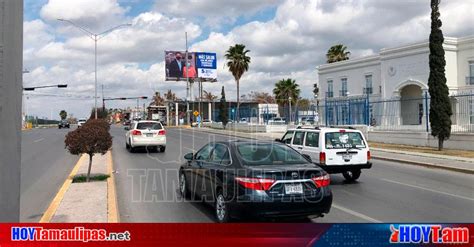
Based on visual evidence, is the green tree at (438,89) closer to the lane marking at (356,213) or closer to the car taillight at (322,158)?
the car taillight at (322,158)

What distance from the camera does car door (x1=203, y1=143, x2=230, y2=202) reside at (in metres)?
7.61

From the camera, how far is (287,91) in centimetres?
7181

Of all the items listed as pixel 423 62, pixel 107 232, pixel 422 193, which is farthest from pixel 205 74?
pixel 107 232

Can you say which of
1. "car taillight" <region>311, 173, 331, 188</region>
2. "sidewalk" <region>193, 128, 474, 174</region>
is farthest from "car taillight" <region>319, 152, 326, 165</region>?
"sidewalk" <region>193, 128, 474, 174</region>

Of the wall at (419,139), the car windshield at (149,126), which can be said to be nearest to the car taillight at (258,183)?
A: the car windshield at (149,126)

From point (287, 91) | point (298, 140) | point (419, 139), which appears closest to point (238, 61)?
point (287, 91)

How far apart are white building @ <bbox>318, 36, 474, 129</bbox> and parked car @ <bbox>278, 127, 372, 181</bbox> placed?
13510 millimetres

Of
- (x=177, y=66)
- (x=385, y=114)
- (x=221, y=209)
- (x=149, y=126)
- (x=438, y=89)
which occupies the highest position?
(x=177, y=66)

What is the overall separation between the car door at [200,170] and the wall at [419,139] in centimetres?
1784

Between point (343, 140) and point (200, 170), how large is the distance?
210 inches

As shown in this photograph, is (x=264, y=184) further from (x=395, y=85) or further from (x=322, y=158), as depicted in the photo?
(x=395, y=85)

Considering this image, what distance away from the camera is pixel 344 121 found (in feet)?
109

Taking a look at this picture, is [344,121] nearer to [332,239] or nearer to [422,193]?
[422,193]

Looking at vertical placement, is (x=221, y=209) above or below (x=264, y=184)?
below
